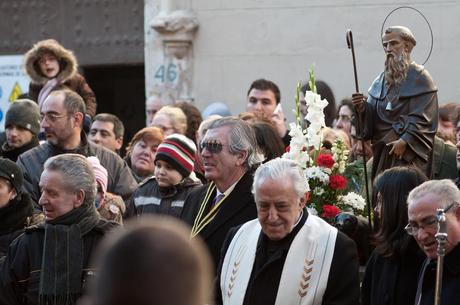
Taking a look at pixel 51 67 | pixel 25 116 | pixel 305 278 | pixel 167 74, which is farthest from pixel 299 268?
pixel 167 74

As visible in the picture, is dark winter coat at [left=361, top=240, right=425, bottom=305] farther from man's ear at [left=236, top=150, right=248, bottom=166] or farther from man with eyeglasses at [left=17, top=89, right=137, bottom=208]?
man with eyeglasses at [left=17, top=89, right=137, bottom=208]

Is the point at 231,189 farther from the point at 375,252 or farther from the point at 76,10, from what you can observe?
the point at 76,10

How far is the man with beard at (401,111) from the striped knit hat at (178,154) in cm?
143

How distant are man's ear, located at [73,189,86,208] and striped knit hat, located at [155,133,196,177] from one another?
2.13m

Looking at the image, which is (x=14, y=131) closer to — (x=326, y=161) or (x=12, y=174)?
(x=12, y=174)

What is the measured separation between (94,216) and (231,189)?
36.6 inches

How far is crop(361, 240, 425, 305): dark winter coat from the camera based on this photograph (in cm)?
605

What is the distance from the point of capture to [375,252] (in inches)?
246

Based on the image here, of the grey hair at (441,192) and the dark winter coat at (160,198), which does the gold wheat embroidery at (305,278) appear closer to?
the grey hair at (441,192)

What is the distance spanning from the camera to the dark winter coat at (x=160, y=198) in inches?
334

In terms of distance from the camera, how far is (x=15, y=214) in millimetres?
7324

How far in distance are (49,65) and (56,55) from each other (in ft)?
0.41

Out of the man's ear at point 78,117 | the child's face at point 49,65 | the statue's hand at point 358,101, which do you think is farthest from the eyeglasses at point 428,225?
the child's face at point 49,65

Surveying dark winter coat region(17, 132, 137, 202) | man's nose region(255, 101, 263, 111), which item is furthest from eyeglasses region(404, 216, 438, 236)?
man's nose region(255, 101, 263, 111)
